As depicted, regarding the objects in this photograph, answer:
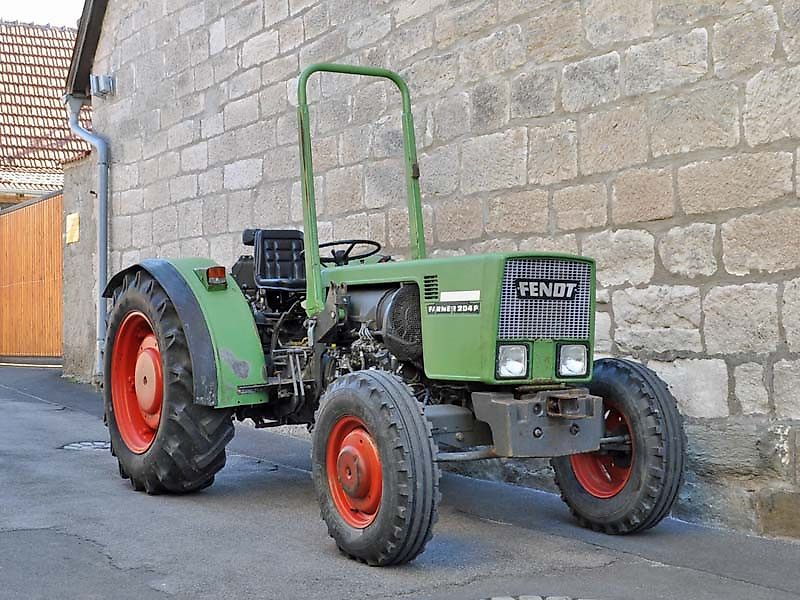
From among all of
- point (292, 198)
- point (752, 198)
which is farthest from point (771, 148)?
point (292, 198)

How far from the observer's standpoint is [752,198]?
509 cm

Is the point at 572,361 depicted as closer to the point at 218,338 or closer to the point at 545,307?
the point at 545,307


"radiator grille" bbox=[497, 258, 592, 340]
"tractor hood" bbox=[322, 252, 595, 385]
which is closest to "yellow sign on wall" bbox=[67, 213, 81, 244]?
"tractor hood" bbox=[322, 252, 595, 385]

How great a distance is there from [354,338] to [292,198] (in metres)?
3.38

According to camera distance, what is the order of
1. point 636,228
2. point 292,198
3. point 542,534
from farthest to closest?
point 292,198, point 636,228, point 542,534

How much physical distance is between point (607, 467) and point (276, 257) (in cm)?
207

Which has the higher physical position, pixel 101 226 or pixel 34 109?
pixel 34 109

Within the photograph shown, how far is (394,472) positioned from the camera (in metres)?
4.12

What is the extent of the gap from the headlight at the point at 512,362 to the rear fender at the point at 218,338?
4.98ft

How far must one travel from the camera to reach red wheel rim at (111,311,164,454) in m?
5.83

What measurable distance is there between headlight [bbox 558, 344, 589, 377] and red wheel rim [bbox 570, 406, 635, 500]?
13.3 inches

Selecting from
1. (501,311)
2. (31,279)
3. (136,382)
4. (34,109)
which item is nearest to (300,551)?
(501,311)

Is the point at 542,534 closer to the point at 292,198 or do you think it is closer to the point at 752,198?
the point at 752,198

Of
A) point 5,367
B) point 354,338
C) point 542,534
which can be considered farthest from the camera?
point 5,367
